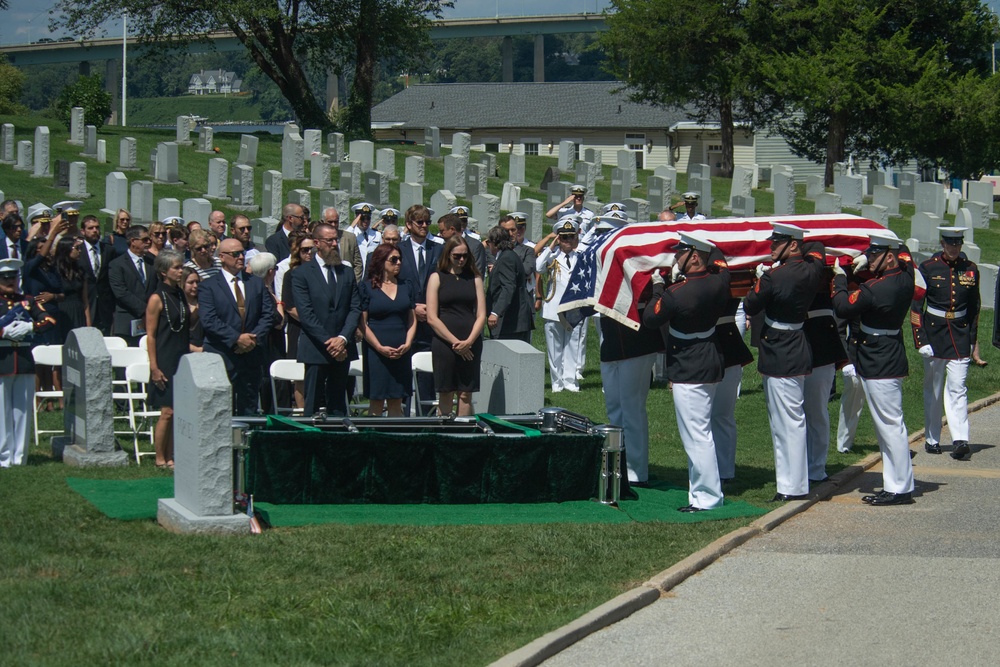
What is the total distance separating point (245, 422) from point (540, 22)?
95561mm

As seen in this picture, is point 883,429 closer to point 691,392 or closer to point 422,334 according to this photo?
point 691,392

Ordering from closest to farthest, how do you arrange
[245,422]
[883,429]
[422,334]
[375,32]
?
[245,422], [883,429], [422,334], [375,32]

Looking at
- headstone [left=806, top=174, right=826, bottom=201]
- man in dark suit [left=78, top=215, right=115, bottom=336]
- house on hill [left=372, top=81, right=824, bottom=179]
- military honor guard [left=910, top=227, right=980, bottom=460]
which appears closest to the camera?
military honor guard [left=910, top=227, right=980, bottom=460]

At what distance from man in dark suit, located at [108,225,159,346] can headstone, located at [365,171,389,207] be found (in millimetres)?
14675

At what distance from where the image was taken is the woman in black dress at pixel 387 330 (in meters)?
11.6

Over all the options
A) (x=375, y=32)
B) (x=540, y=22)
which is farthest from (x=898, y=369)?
(x=540, y=22)

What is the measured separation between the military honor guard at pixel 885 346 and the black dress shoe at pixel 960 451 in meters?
2.27

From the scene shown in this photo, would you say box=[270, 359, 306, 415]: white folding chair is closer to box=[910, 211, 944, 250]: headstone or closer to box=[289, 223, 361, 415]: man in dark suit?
box=[289, 223, 361, 415]: man in dark suit

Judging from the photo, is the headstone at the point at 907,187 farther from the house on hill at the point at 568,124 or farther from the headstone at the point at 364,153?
the house on hill at the point at 568,124

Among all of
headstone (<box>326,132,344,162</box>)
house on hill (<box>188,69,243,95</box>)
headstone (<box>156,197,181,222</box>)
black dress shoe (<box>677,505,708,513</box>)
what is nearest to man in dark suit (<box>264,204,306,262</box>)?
black dress shoe (<box>677,505,708,513</box>)

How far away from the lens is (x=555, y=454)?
9.74m

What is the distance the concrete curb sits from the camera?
20.7 ft

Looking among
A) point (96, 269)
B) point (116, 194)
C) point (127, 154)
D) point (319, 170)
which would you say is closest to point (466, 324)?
point (96, 269)

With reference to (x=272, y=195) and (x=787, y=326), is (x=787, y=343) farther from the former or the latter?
(x=272, y=195)
